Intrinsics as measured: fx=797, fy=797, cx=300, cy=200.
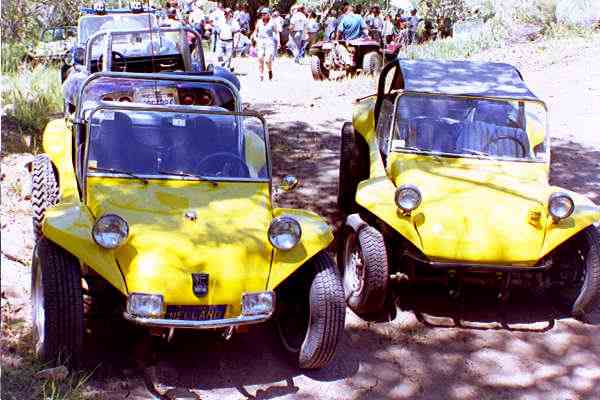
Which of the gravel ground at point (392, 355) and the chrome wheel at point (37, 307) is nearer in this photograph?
the chrome wheel at point (37, 307)

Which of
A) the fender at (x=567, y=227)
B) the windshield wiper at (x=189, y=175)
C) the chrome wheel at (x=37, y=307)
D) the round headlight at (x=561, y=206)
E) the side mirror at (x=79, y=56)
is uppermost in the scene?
the side mirror at (x=79, y=56)

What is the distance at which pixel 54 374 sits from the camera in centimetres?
433

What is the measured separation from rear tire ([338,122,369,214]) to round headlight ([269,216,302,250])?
268 cm

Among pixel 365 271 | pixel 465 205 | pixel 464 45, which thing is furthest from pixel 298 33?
pixel 365 271

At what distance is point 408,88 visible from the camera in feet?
23.8

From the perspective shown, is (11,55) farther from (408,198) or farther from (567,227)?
(567,227)

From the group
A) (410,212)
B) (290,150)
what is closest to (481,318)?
(410,212)

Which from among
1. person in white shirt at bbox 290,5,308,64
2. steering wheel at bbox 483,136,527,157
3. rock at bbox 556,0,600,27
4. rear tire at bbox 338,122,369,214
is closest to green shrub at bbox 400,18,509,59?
rock at bbox 556,0,600,27

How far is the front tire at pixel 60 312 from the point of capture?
14.4 feet

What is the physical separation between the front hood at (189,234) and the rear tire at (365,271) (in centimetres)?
85

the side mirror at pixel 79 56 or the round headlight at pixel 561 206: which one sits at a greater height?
the side mirror at pixel 79 56

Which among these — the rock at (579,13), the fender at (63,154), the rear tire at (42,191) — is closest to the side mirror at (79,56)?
the fender at (63,154)

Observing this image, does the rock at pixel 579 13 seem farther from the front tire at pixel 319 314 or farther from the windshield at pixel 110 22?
the front tire at pixel 319 314

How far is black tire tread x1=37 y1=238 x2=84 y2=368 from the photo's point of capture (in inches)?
173
